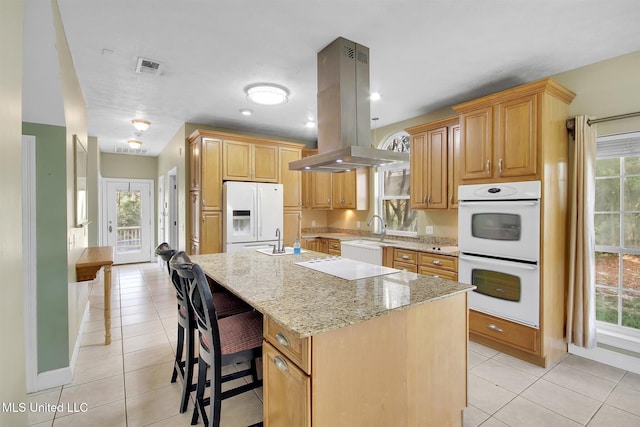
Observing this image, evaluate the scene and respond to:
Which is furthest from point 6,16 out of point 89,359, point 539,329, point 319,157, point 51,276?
point 539,329

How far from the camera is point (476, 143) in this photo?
3166mm

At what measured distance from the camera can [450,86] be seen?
11.1 ft

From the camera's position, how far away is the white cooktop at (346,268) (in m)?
2.17

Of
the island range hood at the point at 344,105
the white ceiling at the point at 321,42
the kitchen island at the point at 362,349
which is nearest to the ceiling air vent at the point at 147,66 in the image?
the white ceiling at the point at 321,42

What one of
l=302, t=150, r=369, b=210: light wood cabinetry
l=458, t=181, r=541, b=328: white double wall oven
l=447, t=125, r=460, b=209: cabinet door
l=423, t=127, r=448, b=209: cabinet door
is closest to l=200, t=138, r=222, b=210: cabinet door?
l=302, t=150, r=369, b=210: light wood cabinetry

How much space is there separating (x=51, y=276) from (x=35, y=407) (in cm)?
89

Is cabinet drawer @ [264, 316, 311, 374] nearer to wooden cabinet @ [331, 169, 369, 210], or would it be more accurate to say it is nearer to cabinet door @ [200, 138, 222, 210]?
cabinet door @ [200, 138, 222, 210]

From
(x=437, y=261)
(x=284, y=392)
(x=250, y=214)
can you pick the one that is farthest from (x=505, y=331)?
(x=250, y=214)

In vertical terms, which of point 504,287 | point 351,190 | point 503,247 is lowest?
point 504,287

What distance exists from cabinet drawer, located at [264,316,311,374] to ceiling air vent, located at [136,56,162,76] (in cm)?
254

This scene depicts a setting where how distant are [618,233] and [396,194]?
2607 millimetres

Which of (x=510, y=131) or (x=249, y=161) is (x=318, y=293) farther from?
(x=249, y=161)

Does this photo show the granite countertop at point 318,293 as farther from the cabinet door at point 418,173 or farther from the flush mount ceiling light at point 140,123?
the flush mount ceiling light at point 140,123

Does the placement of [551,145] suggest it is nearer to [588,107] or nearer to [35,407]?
[588,107]
